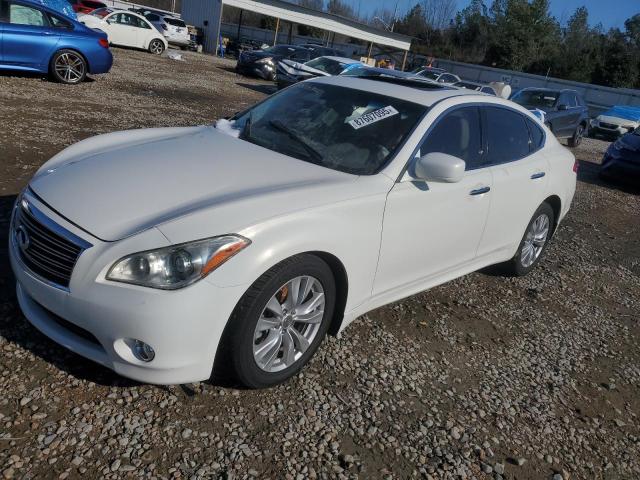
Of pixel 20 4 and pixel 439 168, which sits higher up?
pixel 439 168

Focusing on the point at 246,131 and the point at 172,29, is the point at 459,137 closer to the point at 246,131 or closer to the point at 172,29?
the point at 246,131

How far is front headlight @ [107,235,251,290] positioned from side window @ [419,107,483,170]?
5.39 ft

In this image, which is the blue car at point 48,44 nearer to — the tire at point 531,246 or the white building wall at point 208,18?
the tire at point 531,246

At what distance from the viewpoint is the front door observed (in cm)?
325

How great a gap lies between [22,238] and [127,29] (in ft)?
74.2

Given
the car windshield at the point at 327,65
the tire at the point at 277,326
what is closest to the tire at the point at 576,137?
the car windshield at the point at 327,65

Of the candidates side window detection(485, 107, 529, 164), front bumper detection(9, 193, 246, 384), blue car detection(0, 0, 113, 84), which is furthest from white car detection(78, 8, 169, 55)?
front bumper detection(9, 193, 246, 384)

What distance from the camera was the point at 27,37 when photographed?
9.99 m

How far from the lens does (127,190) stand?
2.81 m

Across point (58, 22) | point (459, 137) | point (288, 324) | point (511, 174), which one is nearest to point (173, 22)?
point (58, 22)

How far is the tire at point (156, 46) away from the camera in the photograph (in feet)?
77.1

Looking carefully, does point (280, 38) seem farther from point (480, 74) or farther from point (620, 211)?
point (620, 211)

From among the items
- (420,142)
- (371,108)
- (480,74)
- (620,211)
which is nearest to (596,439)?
(420,142)

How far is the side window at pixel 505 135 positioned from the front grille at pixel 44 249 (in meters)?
2.94
